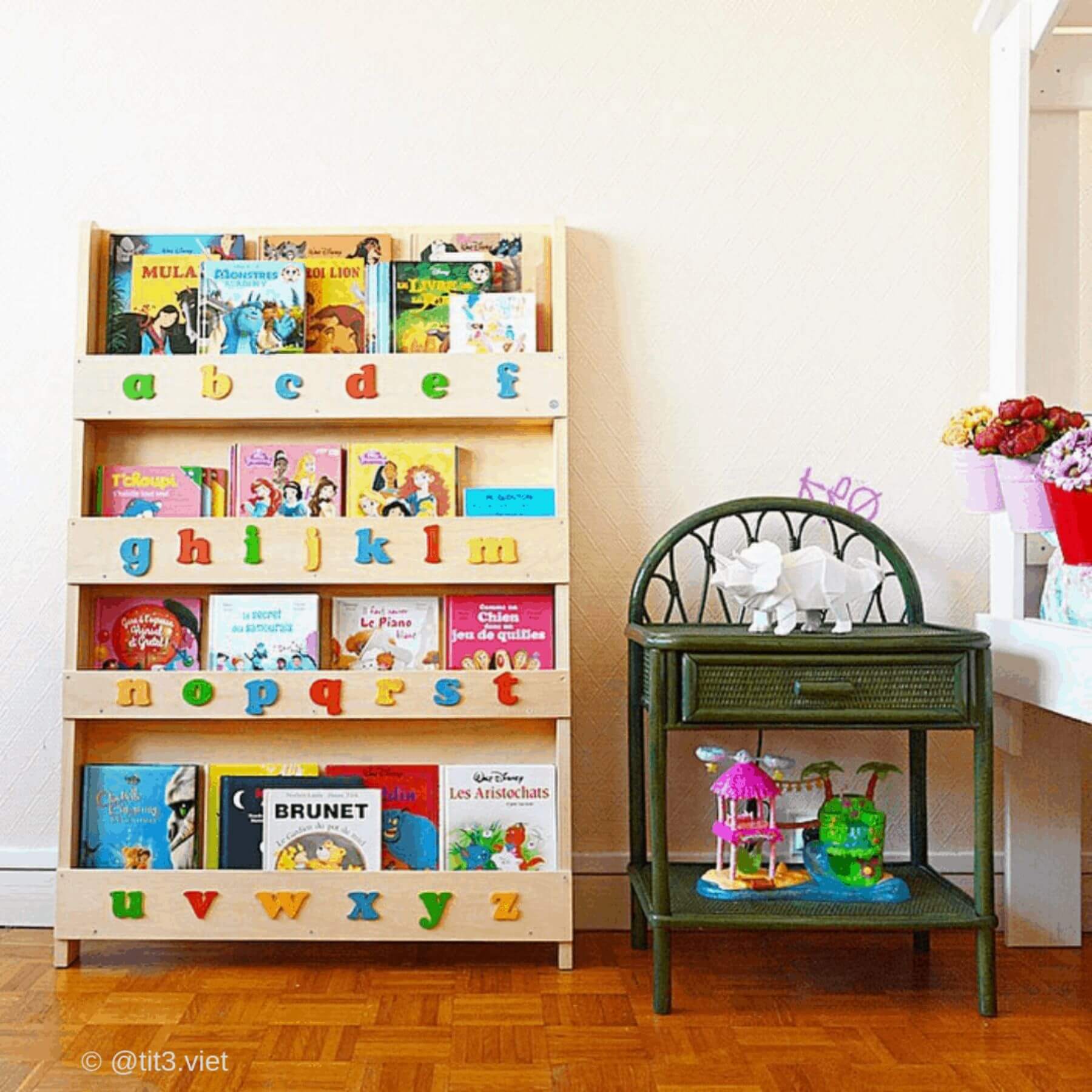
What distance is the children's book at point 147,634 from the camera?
2428mm

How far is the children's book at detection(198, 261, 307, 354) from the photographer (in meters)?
2.42

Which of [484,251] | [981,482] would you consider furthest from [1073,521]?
[484,251]

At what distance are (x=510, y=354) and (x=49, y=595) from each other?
1.03 meters

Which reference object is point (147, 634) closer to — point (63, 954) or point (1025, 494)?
point (63, 954)

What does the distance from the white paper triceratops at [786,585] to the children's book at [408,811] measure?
2.18 feet

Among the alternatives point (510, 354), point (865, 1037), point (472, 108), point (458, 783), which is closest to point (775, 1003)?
point (865, 1037)

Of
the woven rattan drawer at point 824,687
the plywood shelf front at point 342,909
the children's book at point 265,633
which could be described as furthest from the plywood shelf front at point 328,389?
the plywood shelf front at point 342,909

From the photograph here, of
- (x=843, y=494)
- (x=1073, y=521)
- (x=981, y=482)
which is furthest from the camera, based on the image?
(x=843, y=494)

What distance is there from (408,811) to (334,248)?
107 centimetres

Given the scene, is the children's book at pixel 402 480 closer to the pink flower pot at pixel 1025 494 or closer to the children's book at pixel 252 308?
the children's book at pixel 252 308

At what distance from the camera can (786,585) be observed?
6.99 feet

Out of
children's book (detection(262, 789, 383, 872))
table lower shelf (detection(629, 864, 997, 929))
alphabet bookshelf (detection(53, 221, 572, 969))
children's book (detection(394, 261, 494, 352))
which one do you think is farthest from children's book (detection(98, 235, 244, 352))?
table lower shelf (detection(629, 864, 997, 929))

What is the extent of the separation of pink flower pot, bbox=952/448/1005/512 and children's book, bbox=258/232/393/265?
1.13 m

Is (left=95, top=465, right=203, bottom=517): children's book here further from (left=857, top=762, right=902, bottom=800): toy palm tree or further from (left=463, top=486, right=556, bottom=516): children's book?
(left=857, top=762, right=902, bottom=800): toy palm tree
